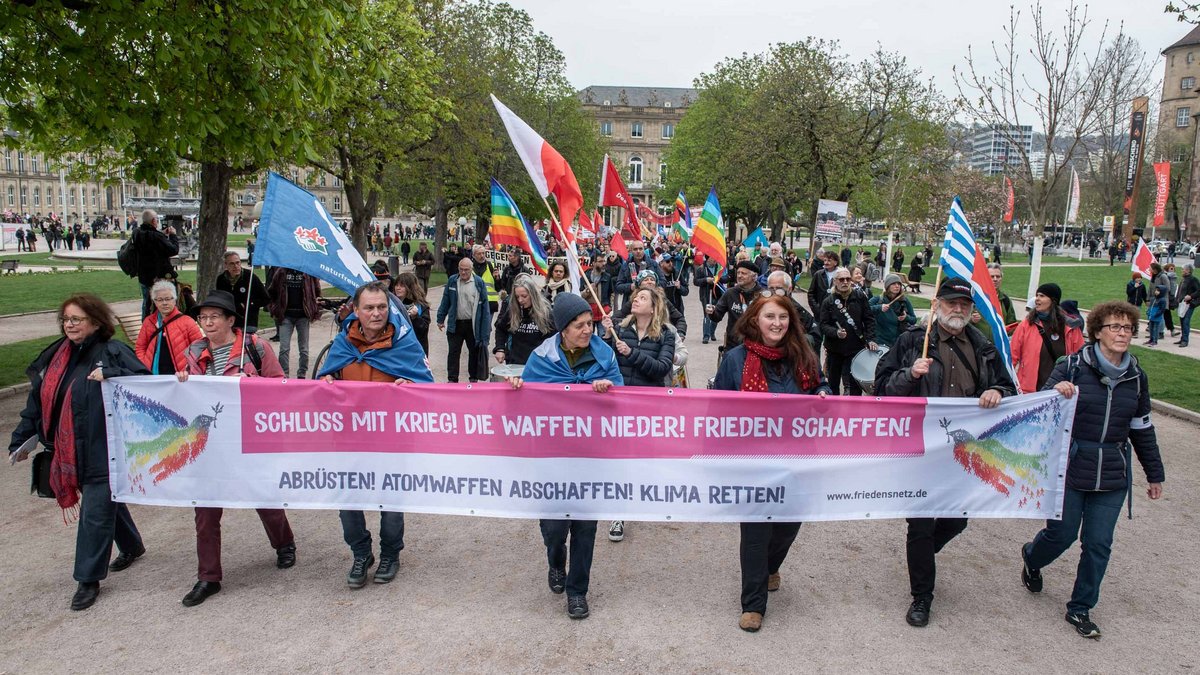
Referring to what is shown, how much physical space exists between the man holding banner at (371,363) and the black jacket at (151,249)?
8622 mm

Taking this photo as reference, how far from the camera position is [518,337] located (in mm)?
8352

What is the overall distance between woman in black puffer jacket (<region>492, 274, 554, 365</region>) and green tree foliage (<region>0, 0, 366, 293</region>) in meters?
3.83

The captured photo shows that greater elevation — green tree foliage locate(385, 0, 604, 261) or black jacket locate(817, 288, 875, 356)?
green tree foliage locate(385, 0, 604, 261)

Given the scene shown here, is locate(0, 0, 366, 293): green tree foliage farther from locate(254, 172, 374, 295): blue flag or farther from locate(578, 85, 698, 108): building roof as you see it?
locate(578, 85, 698, 108): building roof

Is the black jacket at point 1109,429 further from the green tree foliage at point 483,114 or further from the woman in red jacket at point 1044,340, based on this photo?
the green tree foliage at point 483,114

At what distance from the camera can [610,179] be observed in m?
12.2

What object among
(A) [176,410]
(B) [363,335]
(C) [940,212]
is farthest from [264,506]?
(C) [940,212]

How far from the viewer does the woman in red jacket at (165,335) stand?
19.9 ft

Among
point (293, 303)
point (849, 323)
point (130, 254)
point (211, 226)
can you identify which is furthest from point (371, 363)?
point (211, 226)

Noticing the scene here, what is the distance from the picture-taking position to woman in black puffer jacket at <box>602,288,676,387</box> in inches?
235

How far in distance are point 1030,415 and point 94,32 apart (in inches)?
395

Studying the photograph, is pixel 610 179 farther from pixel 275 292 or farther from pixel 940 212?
pixel 940 212

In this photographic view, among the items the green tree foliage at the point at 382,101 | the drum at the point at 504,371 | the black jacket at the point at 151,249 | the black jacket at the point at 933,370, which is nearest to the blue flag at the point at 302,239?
the drum at the point at 504,371

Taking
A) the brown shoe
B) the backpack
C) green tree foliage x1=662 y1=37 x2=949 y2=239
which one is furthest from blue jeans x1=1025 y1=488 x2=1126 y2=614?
green tree foliage x1=662 y1=37 x2=949 y2=239
